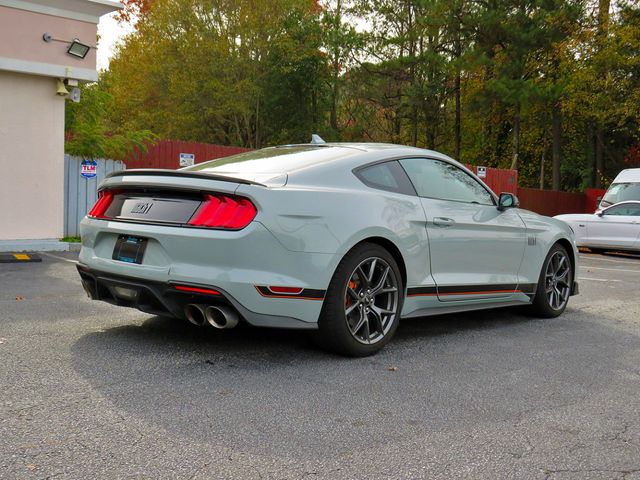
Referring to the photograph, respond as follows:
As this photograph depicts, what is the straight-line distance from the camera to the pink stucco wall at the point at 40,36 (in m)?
10.8

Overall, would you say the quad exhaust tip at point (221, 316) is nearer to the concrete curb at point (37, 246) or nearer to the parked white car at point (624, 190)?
the concrete curb at point (37, 246)

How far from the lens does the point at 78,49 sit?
1150 cm

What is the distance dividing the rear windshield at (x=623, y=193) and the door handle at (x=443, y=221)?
14.3 metres

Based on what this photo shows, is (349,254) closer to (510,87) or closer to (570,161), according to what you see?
(510,87)

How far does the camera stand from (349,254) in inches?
177

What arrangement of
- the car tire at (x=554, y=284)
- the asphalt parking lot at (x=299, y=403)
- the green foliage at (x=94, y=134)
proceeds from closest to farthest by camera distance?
the asphalt parking lot at (x=299, y=403), the car tire at (x=554, y=284), the green foliage at (x=94, y=134)

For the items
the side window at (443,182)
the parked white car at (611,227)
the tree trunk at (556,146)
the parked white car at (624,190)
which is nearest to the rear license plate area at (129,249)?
the side window at (443,182)

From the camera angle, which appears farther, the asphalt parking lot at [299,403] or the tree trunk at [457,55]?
the tree trunk at [457,55]

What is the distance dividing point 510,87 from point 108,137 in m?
18.7

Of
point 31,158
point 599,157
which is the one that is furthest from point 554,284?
point 599,157

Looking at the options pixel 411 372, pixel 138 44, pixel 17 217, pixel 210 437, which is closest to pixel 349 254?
pixel 411 372

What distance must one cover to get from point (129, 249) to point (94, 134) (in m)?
9.29

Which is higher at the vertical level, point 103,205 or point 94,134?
point 94,134

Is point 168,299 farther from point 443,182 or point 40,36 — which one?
point 40,36
